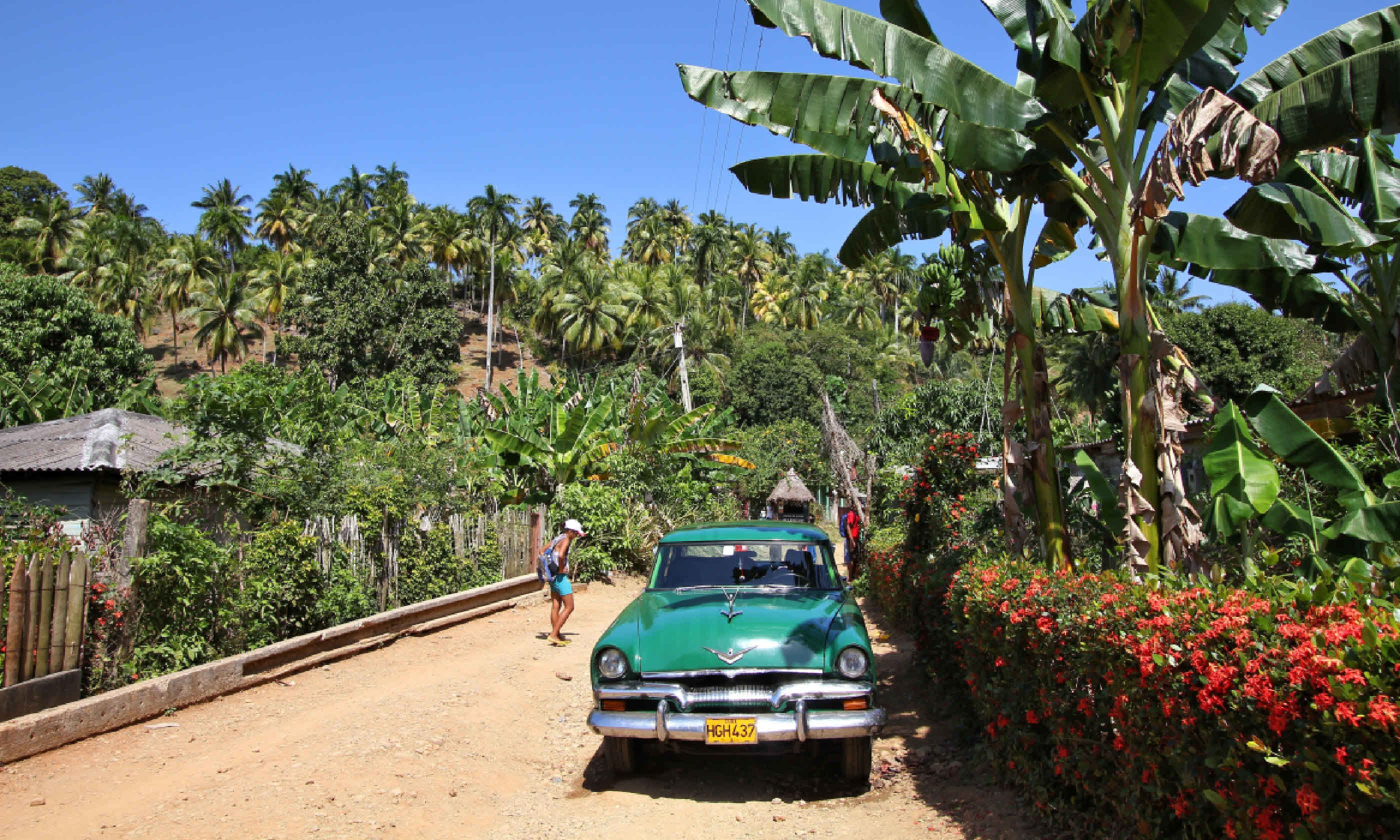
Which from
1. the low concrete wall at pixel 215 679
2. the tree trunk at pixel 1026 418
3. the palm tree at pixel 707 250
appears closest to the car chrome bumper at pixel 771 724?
the tree trunk at pixel 1026 418

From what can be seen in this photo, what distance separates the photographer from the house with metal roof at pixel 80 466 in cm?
1334

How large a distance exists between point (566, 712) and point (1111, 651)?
5.91 metres

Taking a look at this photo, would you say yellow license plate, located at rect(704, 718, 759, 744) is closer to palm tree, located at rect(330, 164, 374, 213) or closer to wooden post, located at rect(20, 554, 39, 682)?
wooden post, located at rect(20, 554, 39, 682)

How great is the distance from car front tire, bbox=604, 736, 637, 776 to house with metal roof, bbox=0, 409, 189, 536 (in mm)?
9629

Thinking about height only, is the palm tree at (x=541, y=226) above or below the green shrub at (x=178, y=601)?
above

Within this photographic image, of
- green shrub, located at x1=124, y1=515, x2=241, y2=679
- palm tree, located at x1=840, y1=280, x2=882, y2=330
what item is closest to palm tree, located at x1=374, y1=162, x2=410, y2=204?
palm tree, located at x1=840, y1=280, x2=882, y2=330

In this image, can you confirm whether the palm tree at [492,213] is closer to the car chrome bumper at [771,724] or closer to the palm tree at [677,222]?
the palm tree at [677,222]

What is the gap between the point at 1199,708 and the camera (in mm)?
3449

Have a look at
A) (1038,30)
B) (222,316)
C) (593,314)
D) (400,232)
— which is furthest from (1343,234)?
(400,232)

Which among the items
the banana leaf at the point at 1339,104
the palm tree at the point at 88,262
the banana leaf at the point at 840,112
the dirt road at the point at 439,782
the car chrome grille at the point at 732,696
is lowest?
the dirt road at the point at 439,782

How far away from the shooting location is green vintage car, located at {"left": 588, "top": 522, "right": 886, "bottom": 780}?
555cm

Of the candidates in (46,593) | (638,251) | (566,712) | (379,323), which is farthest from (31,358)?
(638,251)

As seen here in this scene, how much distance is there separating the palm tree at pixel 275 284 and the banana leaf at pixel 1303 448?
6244 cm

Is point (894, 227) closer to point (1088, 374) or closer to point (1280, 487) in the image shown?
point (1280, 487)
